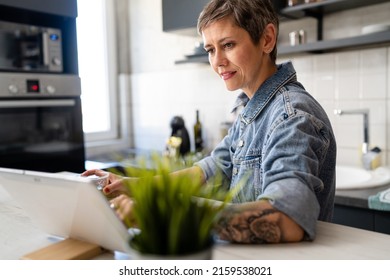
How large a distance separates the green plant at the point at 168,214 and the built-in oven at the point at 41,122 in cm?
185

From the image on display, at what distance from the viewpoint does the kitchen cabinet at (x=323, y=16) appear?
1754 millimetres

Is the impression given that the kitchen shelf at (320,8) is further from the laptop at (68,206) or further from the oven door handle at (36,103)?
the laptop at (68,206)

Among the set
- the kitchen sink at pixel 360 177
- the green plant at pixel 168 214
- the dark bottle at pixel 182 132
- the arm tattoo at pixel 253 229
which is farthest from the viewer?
the dark bottle at pixel 182 132

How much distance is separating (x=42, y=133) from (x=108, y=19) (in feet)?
4.34

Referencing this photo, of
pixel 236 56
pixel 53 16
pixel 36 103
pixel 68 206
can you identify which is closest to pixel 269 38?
pixel 236 56

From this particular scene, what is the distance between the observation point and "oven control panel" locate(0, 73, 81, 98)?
209cm

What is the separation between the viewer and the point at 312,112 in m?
0.95

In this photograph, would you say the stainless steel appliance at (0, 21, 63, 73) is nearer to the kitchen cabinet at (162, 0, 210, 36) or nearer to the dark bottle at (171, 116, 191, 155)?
the kitchen cabinet at (162, 0, 210, 36)

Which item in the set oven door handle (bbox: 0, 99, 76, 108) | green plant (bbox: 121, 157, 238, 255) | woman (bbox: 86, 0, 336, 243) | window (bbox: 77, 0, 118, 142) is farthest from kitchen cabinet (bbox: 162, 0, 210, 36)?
green plant (bbox: 121, 157, 238, 255)

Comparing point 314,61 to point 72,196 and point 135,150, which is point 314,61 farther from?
point 72,196

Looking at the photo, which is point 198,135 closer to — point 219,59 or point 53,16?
point 53,16

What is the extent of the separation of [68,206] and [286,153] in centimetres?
46

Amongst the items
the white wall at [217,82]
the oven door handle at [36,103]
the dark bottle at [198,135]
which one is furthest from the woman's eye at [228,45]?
the dark bottle at [198,135]

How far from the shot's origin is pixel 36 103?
2.19 m
